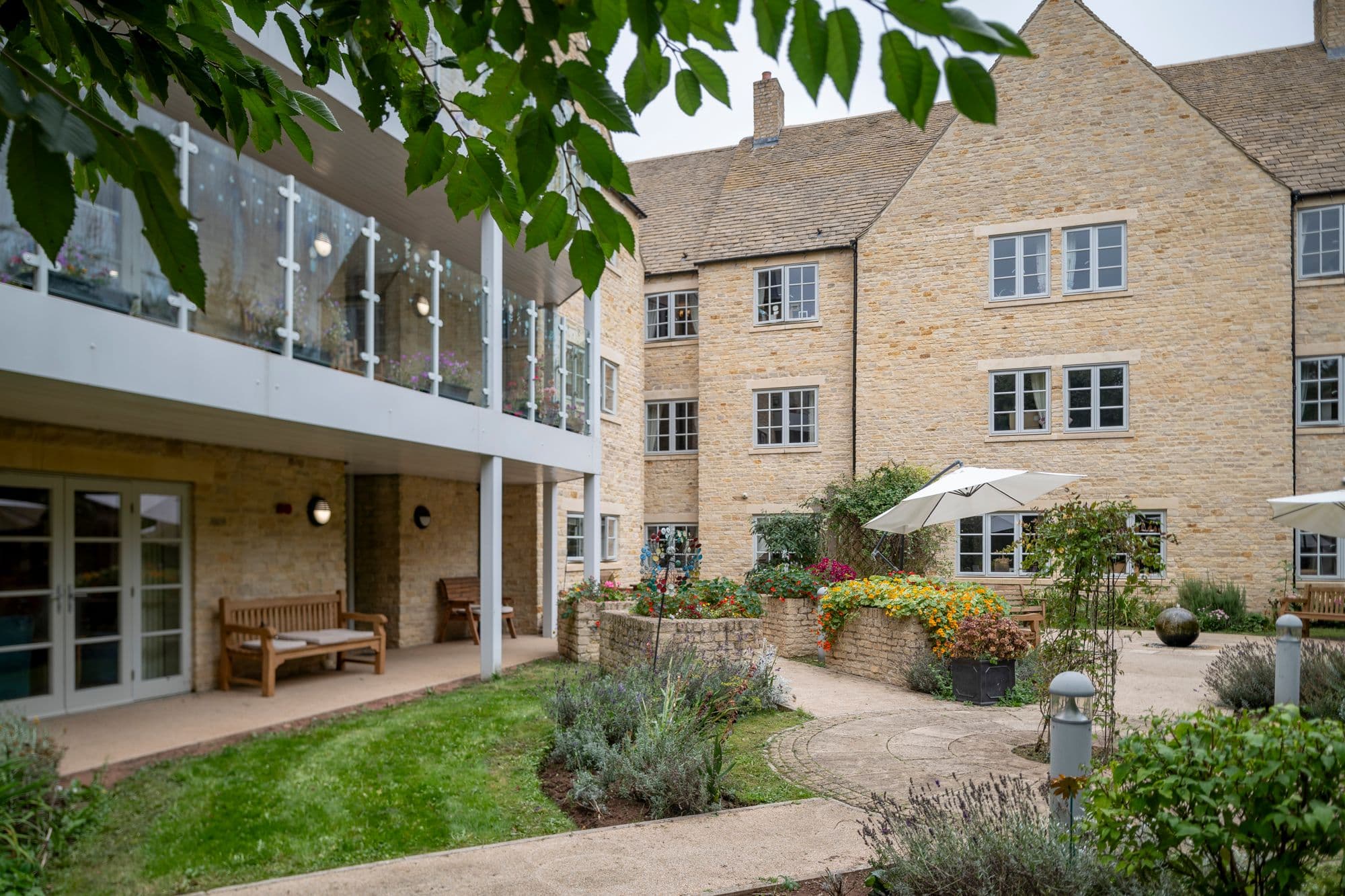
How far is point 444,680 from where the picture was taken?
1109 centimetres

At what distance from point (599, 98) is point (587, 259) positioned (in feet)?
1.39

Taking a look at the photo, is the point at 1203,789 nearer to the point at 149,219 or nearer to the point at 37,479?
the point at 149,219

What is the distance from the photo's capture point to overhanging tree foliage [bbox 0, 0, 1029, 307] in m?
1.55

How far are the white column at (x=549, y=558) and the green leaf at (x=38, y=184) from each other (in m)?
13.2

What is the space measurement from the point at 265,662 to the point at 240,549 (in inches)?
65.6

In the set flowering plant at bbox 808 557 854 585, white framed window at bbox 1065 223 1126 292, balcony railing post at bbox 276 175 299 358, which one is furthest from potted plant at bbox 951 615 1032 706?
white framed window at bbox 1065 223 1126 292

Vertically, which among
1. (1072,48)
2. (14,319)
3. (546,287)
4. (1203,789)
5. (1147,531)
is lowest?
(1203,789)

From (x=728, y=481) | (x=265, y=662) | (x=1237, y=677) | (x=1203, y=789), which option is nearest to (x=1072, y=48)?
(x=728, y=481)

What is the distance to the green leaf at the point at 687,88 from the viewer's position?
7.07ft

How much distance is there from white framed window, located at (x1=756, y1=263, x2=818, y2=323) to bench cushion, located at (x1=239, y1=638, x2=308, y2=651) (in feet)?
46.3

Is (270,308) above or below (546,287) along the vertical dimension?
below

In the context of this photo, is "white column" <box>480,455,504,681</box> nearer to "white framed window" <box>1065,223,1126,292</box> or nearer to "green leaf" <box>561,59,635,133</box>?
"green leaf" <box>561,59,635,133</box>

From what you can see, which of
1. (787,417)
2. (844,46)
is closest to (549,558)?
(787,417)

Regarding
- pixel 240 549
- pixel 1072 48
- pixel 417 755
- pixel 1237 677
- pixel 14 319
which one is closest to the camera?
pixel 14 319
